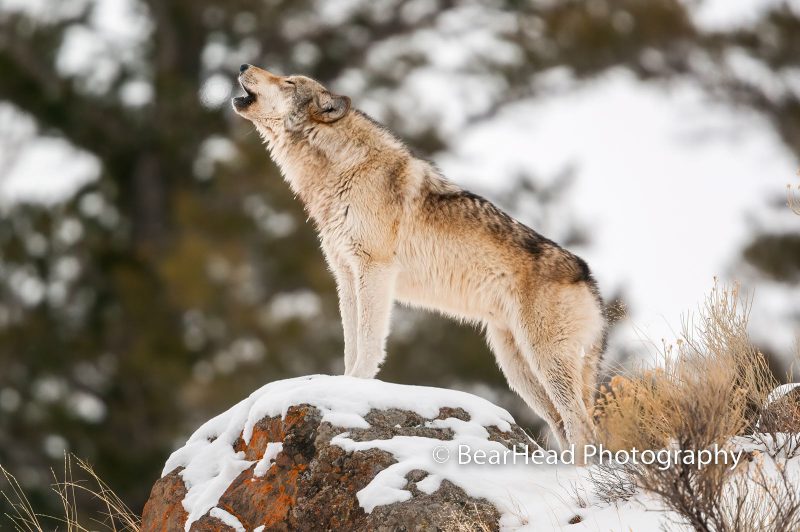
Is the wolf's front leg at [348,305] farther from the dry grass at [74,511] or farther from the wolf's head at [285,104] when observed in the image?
the dry grass at [74,511]

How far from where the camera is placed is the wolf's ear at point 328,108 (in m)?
7.72

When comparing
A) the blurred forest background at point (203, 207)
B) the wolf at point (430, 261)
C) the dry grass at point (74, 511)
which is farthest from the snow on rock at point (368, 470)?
the blurred forest background at point (203, 207)

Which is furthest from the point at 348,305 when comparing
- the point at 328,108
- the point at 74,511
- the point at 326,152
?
the point at 74,511

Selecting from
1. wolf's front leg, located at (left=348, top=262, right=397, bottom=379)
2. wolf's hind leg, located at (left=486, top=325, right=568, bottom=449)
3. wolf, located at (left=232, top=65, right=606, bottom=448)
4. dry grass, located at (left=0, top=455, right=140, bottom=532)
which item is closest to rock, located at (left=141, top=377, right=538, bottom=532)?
dry grass, located at (left=0, top=455, right=140, bottom=532)

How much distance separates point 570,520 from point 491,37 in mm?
16000

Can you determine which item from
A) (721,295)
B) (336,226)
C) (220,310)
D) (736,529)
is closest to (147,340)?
(220,310)

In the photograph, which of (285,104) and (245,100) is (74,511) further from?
(285,104)

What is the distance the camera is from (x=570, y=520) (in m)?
5.31

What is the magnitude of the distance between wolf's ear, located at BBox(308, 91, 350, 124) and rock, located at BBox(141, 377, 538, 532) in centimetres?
229

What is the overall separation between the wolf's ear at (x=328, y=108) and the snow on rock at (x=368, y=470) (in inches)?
88.6

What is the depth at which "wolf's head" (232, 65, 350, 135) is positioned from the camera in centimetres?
770

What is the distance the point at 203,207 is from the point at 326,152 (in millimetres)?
11258

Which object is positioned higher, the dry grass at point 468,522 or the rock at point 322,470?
the rock at point 322,470

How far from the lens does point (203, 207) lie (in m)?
18.5
